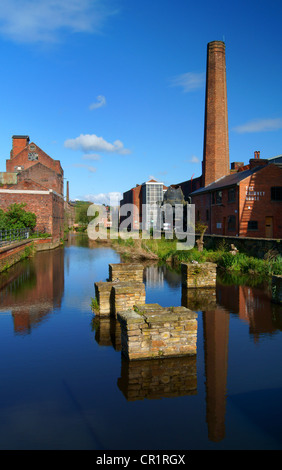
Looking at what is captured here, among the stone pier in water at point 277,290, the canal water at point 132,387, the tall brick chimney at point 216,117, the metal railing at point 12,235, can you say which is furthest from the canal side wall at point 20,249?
the tall brick chimney at point 216,117

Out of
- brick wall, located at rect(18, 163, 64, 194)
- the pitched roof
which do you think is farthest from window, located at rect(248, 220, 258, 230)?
brick wall, located at rect(18, 163, 64, 194)

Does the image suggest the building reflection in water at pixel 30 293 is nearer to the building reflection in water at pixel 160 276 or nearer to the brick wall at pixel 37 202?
the building reflection in water at pixel 160 276

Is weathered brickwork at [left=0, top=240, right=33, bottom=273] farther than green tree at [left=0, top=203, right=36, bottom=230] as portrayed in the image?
No

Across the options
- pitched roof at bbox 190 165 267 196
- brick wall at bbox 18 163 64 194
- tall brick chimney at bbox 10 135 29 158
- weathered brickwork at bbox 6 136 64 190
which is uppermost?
tall brick chimney at bbox 10 135 29 158

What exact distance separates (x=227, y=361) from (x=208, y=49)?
3409 cm

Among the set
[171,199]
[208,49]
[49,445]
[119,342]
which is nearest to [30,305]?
[119,342]

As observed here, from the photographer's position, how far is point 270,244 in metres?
16.1

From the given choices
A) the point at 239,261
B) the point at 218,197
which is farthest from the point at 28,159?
the point at 239,261

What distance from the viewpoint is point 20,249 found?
68.8 ft

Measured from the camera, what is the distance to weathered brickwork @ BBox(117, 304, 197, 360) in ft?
18.5

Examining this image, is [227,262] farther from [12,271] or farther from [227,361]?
[227,361]

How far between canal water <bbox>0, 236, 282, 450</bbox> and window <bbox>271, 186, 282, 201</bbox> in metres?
18.7

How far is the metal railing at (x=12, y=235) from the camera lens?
18647mm

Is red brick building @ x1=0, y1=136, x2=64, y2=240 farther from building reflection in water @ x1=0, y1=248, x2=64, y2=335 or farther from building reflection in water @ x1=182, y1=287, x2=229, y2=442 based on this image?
building reflection in water @ x1=182, y1=287, x2=229, y2=442
